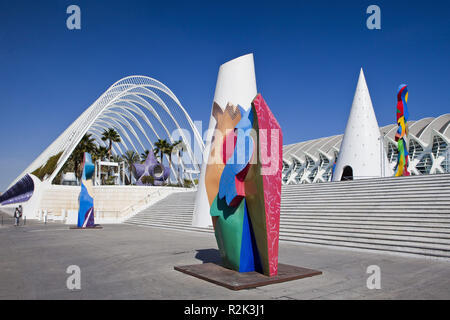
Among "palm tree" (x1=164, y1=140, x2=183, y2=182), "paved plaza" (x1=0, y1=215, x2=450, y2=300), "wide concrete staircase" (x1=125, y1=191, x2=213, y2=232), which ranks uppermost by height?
"palm tree" (x1=164, y1=140, x2=183, y2=182)

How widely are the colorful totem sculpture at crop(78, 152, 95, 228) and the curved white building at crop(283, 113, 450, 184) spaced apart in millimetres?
19332

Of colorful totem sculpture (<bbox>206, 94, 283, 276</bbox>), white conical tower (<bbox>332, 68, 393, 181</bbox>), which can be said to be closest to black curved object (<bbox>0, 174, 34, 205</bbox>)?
A: white conical tower (<bbox>332, 68, 393, 181</bbox>)

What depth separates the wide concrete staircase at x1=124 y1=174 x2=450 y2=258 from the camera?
10359 millimetres

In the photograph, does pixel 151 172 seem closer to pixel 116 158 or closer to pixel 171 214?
pixel 171 214

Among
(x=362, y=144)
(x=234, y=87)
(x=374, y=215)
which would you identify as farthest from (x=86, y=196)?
(x=362, y=144)

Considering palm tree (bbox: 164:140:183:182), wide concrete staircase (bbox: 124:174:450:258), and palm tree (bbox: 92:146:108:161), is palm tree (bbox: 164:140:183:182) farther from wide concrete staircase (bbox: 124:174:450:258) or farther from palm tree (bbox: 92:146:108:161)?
wide concrete staircase (bbox: 124:174:450:258)

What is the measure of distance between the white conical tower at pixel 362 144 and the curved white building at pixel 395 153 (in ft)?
4.25

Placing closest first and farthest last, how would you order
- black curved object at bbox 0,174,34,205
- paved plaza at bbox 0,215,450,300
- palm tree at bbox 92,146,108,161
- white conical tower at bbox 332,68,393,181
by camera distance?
paved plaza at bbox 0,215,450,300
white conical tower at bbox 332,68,393,181
black curved object at bbox 0,174,34,205
palm tree at bbox 92,146,108,161

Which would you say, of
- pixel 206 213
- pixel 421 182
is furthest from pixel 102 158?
pixel 421 182

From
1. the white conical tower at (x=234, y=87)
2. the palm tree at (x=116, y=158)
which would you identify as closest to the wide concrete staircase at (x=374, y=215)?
the white conical tower at (x=234, y=87)

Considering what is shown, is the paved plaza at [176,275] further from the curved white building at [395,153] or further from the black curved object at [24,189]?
the black curved object at [24,189]

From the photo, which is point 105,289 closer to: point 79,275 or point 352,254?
point 79,275

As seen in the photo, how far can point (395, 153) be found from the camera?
41.4 m
